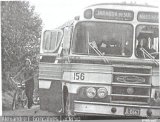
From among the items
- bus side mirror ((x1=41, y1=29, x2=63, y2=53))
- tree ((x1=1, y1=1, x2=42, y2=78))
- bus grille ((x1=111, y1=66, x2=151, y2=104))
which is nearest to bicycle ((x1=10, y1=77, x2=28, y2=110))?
tree ((x1=1, y1=1, x2=42, y2=78))

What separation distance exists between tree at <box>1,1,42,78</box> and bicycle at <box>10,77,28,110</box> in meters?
0.24

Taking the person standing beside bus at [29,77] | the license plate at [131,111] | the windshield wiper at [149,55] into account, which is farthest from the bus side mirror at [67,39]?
the license plate at [131,111]

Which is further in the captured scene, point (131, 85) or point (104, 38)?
point (131, 85)

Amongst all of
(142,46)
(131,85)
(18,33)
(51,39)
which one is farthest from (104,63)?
(18,33)

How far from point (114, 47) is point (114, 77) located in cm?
47

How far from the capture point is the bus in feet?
26.9

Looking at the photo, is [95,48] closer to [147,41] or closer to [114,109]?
[147,41]

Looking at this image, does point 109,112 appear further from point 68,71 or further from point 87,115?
point 68,71

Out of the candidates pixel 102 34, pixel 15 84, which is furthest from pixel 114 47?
pixel 15 84

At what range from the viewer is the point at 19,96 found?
330 inches

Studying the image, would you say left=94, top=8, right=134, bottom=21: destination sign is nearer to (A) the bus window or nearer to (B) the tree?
(A) the bus window

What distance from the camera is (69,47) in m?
8.20

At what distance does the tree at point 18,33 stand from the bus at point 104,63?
18cm

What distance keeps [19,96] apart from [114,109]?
59.2 inches
